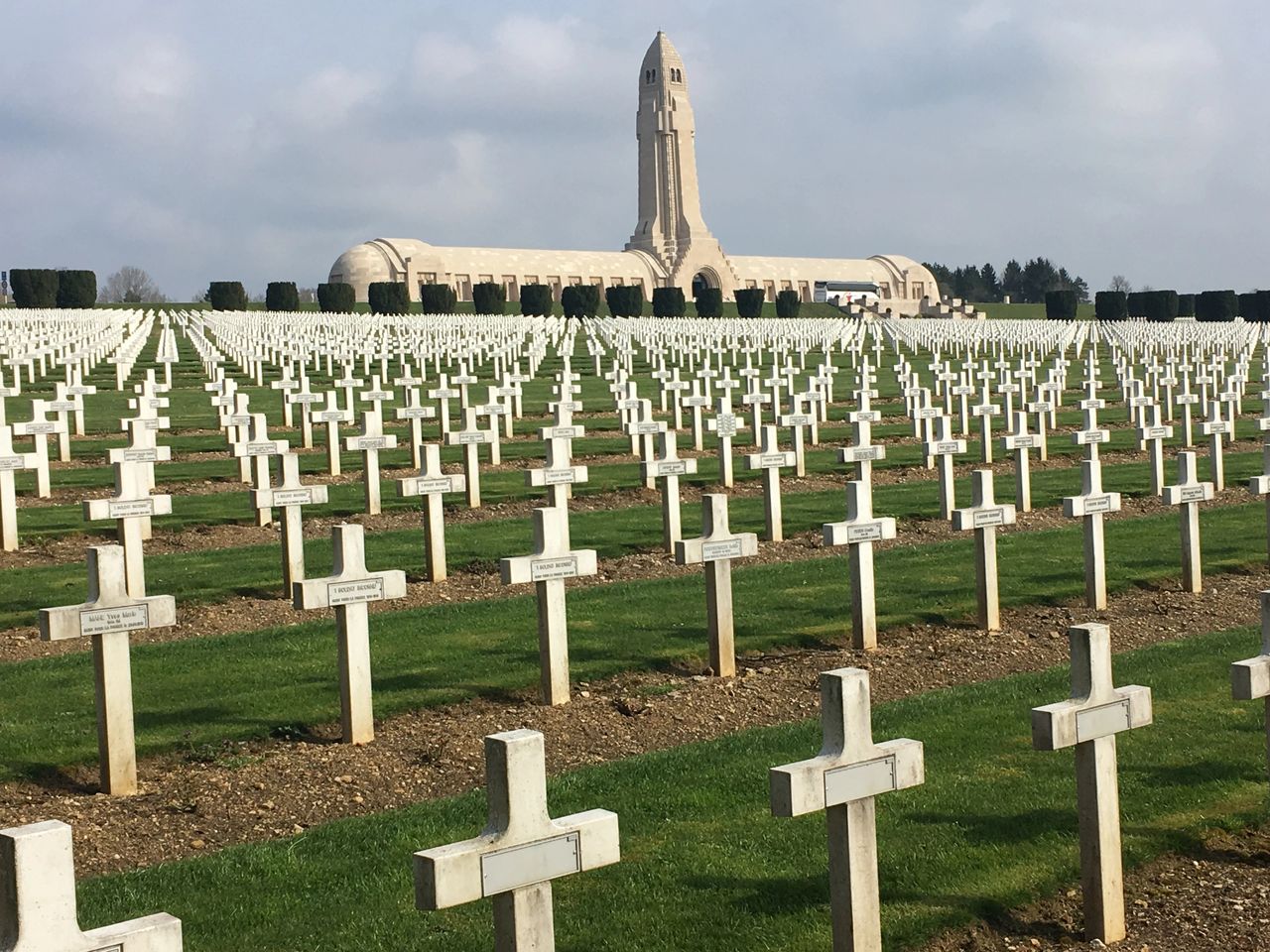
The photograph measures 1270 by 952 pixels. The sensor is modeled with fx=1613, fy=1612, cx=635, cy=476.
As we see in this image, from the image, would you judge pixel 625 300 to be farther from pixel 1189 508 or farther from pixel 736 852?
pixel 736 852

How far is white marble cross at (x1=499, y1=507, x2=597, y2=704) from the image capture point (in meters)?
7.43

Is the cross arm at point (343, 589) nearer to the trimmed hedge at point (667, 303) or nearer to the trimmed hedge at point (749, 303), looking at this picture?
the trimmed hedge at point (667, 303)

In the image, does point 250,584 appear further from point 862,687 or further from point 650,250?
point 650,250

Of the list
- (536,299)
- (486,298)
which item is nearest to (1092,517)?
(536,299)

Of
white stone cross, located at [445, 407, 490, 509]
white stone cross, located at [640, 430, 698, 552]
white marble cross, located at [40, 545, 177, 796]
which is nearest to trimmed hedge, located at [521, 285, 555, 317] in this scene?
white stone cross, located at [445, 407, 490, 509]

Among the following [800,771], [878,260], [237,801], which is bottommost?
[237,801]

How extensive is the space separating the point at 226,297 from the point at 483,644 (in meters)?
54.8

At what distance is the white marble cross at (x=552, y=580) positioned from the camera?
7426 millimetres

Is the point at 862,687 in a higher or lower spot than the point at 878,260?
lower

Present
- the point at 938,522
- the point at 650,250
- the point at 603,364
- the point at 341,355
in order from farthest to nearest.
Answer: the point at 650,250 < the point at 603,364 < the point at 341,355 < the point at 938,522

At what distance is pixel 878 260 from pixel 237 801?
106m

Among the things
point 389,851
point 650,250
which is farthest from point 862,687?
point 650,250

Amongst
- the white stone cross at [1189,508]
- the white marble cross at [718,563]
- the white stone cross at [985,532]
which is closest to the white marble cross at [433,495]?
the white marble cross at [718,563]

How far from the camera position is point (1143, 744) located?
652 centimetres
